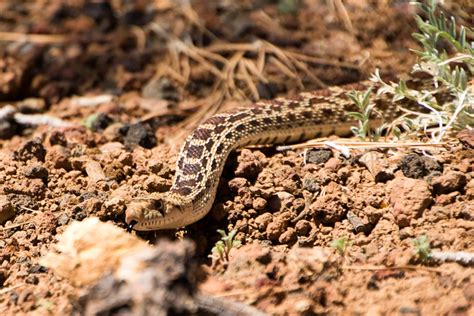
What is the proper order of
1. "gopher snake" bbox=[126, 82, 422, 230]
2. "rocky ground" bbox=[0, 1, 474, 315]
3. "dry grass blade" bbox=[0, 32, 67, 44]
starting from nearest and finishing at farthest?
"rocky ground" bbox=[0, 1, 474, 315]
"gopher snake" bbox=[126, 82, 422, 230]
"dry grass blade" bbox=[0, 32, 67, 44]

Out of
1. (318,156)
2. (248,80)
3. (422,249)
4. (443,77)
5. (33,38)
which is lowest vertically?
(248,80)

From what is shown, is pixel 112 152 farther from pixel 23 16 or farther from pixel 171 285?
pixel 23 16

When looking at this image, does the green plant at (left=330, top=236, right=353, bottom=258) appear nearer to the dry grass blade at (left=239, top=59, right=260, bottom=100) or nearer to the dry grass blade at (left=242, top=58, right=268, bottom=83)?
the dry grass blade at (left=239, top=59, right=260, bottom=100)

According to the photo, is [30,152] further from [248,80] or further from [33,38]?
[33,38]

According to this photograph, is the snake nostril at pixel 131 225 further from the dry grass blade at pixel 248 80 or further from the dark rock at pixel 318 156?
the dry grass blade at pixel 248 80

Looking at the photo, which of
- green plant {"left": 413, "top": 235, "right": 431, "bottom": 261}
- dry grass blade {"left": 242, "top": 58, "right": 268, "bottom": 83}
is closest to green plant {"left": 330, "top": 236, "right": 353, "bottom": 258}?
green plant {"left": 413, "top": 235, "right": 431, "bottom": 261}

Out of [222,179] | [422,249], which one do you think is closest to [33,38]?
[222,179]

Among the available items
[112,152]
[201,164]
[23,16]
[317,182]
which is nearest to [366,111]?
[317,182]
